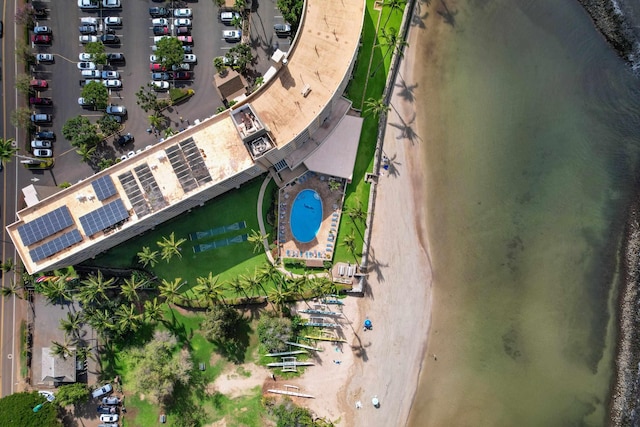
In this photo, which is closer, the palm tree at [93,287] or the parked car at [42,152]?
the palm tree at [93,287]

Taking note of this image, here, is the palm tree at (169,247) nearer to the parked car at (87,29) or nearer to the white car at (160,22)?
the white car at (160,22)

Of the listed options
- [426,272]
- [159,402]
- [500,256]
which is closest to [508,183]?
[500,256]

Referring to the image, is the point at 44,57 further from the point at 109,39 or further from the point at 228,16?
the point at 228,16

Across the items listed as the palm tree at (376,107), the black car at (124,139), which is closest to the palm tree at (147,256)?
the black car at (124,139)

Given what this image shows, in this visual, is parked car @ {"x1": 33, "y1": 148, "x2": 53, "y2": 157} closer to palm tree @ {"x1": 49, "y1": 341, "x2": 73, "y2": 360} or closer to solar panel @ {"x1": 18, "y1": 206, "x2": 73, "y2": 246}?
solar panel @ {"x1": 18, "y1": 206, "x2": 73, "y2": 246}

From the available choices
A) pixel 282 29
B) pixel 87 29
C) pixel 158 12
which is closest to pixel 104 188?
pixel 87 29

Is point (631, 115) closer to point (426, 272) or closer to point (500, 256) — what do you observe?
point (500, 256)

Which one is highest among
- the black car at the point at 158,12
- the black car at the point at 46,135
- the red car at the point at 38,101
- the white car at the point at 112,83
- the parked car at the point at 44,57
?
the black car at the point at 158,12
